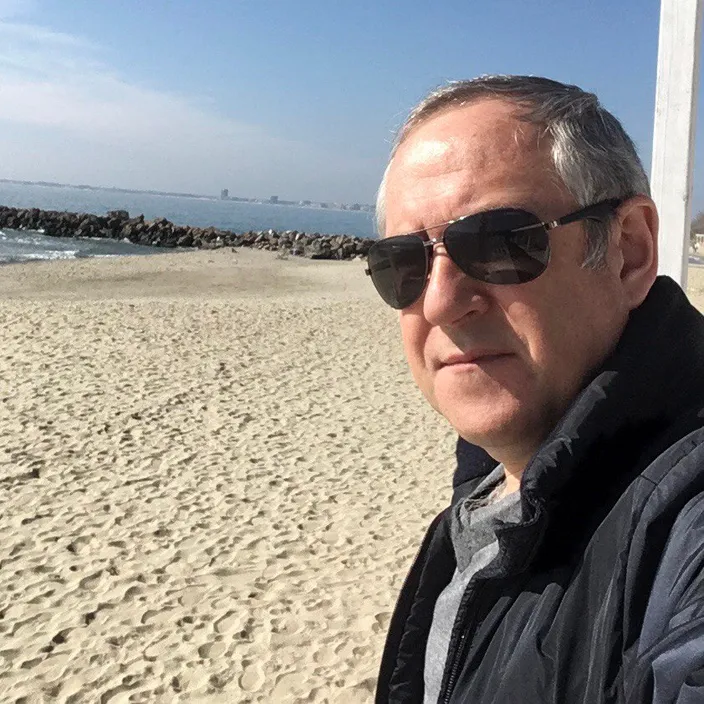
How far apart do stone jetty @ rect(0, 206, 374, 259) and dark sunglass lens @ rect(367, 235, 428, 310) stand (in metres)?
36.1

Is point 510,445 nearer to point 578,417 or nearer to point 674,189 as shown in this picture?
point 578,417

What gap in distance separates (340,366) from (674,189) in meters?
9.32

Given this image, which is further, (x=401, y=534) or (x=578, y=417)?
(x=401, y=534)

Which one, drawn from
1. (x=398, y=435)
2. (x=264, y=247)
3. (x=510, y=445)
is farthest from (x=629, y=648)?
(x=264, y=247)

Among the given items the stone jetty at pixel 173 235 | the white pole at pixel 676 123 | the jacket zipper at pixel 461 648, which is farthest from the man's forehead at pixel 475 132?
the stone jetty at pixel 173 235

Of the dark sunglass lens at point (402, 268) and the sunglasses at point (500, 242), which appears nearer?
the sunglasses at point (500, 242)

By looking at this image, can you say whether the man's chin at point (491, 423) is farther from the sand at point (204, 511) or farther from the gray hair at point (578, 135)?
the sand at point (204, 511)

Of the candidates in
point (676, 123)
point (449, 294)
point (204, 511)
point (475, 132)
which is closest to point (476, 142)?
point (475, 132)

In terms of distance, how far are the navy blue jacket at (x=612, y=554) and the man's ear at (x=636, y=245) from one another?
0.20ft

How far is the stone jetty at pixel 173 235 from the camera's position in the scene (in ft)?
129

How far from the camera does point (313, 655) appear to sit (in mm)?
4211

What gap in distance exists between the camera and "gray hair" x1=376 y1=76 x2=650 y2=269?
140 centimetres

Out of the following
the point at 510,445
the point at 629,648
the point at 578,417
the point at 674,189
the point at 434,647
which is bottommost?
the point at 434,647

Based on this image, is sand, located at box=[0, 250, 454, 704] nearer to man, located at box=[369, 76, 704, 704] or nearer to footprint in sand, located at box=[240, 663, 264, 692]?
footprint in sand, located at box=[240, 663, 264, 692]
